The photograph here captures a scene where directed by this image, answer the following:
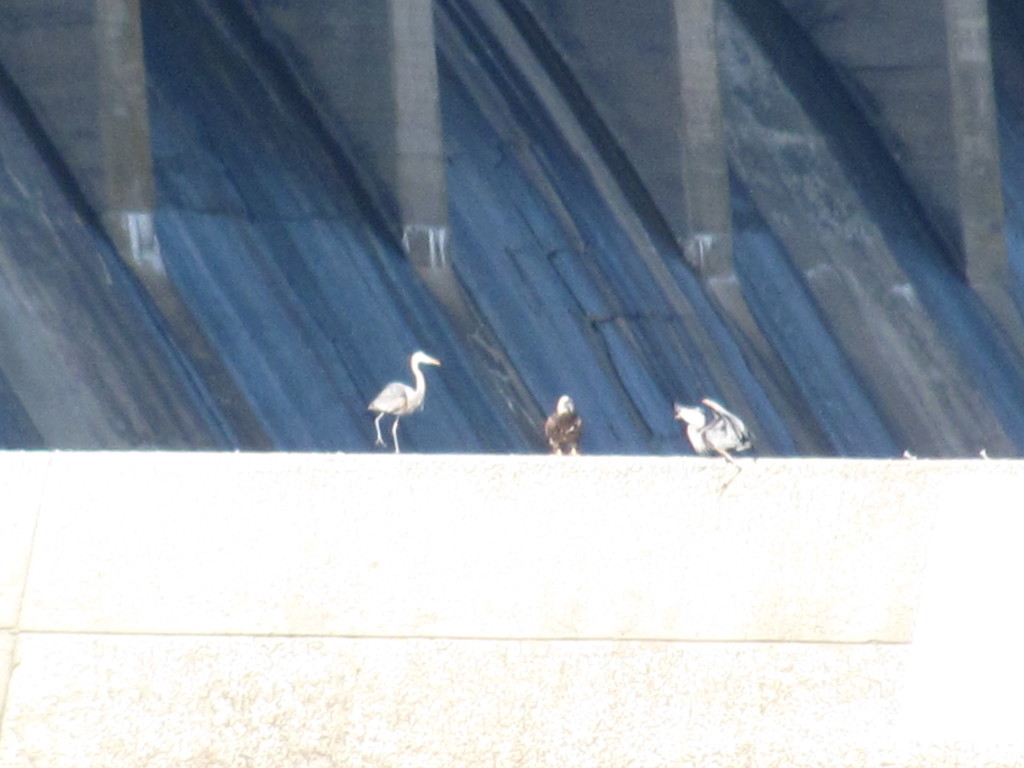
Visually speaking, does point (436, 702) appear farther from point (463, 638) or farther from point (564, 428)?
point (564, 428)

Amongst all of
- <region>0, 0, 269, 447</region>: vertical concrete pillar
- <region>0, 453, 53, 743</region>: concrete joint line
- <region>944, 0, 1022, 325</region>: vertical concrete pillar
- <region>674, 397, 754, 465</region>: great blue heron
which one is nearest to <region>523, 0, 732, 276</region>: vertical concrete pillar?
<region>944, 0, 1022, 325</region>: vertical concrete pillar

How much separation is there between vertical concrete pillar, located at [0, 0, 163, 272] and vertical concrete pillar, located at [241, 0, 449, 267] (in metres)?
2.66

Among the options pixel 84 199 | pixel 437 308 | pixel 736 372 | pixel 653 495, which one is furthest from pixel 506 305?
pixel 653 495

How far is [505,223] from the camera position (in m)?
20.5

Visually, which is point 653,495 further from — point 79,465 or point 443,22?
point 443,22

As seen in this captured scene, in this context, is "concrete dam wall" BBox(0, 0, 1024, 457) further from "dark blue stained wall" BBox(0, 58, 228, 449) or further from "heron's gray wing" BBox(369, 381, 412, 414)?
"heron's gray wing" BBox(369, 381, 412, 414)

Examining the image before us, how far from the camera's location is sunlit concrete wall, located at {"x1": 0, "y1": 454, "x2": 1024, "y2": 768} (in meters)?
7.51

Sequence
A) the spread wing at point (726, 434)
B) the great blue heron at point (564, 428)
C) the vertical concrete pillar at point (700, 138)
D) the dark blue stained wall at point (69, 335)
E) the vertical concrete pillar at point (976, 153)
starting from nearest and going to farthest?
the spread wing at point (726, 434), the great blue heron at point (564, 428), the dark blue stained wall at point (69, 335), the vertical concrete pillar at point (700, 138), the vertical concrete pillar at point (976, 153)

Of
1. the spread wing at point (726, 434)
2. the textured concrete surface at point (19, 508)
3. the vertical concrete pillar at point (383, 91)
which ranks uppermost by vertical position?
the vertical concrete pillar at point (383, 91)

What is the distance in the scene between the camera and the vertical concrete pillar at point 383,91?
19.2 metres

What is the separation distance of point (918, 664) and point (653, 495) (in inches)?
42.5

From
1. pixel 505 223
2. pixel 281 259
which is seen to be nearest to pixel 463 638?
pixel 281 259

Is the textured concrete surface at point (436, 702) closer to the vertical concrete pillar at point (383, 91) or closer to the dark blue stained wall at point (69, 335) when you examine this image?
the dark blue stained wall at point (69, 335)

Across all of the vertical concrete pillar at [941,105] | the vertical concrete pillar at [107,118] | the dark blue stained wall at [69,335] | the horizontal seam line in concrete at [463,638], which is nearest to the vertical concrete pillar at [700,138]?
the vertical concrete pillar at [941,105]
